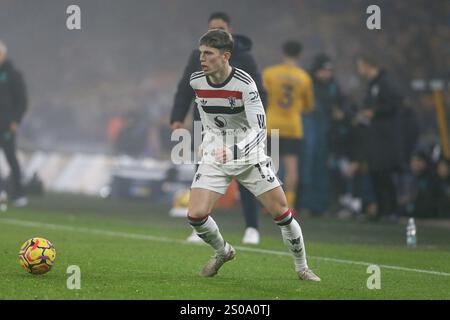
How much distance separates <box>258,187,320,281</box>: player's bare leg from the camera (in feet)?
31.6

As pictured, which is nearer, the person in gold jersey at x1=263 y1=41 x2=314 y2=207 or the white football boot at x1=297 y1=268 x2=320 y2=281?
the white football boot at x1=297 y1=268 x2=320 y2=281

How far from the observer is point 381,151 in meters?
17.4

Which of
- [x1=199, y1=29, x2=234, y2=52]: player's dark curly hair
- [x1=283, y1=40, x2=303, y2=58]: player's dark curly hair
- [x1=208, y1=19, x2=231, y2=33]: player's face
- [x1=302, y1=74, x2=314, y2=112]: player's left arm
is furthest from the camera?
[x1=283, y1=40, x2=303, y2=58]: player's dark curly hair

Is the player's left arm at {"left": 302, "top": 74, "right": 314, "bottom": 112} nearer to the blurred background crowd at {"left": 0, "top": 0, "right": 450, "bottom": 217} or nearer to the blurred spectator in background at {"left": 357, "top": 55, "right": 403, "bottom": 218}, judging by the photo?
the blurred spectator in background at {"left": 357, "top": 55, "right": 403, "bottom": 218}

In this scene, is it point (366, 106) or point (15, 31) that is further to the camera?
point (15, 31)

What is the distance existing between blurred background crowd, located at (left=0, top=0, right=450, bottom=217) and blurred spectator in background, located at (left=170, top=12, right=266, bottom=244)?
4937 millimetres

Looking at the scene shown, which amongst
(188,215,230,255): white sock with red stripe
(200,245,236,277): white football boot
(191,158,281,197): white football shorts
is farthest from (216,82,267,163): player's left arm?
(200,245,236,277): white football boot

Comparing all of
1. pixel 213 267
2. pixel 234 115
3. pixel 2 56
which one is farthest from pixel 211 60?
pixel 2 56

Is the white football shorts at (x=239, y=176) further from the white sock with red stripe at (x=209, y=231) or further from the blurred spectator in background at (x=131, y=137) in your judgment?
the blurred spectator in background at (x=131, y=137)

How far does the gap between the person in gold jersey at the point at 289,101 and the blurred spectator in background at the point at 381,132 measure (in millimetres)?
917

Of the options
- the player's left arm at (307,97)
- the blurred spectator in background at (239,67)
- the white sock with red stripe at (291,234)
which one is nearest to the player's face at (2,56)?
the player's left arm at (307,97)

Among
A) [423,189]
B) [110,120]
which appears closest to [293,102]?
[423,189]

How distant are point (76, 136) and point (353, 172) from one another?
1124 cm
